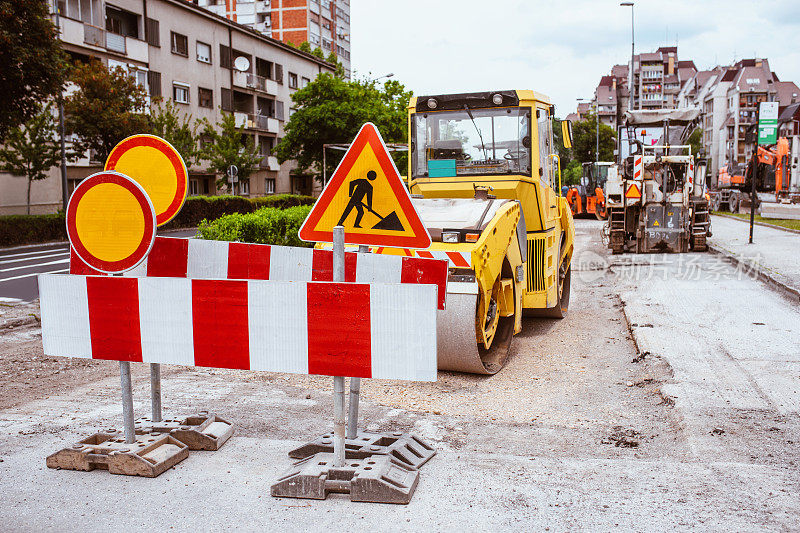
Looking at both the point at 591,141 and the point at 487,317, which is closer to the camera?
the point at 487,317

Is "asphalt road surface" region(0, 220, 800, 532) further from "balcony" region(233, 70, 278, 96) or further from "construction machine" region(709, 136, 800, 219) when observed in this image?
"balcony" region(233, 70, 278, 96)

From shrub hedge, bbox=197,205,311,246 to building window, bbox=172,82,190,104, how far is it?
33.9 m

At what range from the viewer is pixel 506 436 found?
474 centimetres

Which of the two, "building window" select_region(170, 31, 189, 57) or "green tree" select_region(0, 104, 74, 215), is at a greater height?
"building window" select_region(170, 31, 189, 57)

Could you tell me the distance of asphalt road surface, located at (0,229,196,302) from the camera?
12.5 meters

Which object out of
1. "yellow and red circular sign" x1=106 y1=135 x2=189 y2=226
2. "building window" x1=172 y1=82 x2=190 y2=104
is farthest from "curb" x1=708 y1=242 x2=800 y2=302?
"building window" x1=172 y1=82 x2=190 y2=104

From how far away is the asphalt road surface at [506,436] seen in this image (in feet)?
11.2

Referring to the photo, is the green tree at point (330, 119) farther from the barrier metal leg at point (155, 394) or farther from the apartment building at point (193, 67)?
the barrier metal leg at point (155, 394)

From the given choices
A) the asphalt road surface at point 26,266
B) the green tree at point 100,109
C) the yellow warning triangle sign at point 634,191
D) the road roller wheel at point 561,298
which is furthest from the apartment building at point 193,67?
the road roller wheel at point 561,298

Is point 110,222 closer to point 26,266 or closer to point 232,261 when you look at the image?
point 232,261

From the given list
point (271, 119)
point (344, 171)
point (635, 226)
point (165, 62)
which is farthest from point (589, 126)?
point (344, 171)

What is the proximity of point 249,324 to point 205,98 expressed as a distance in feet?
156

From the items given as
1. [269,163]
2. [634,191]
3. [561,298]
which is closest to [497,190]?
[561,298]

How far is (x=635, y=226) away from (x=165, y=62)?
3346cm
